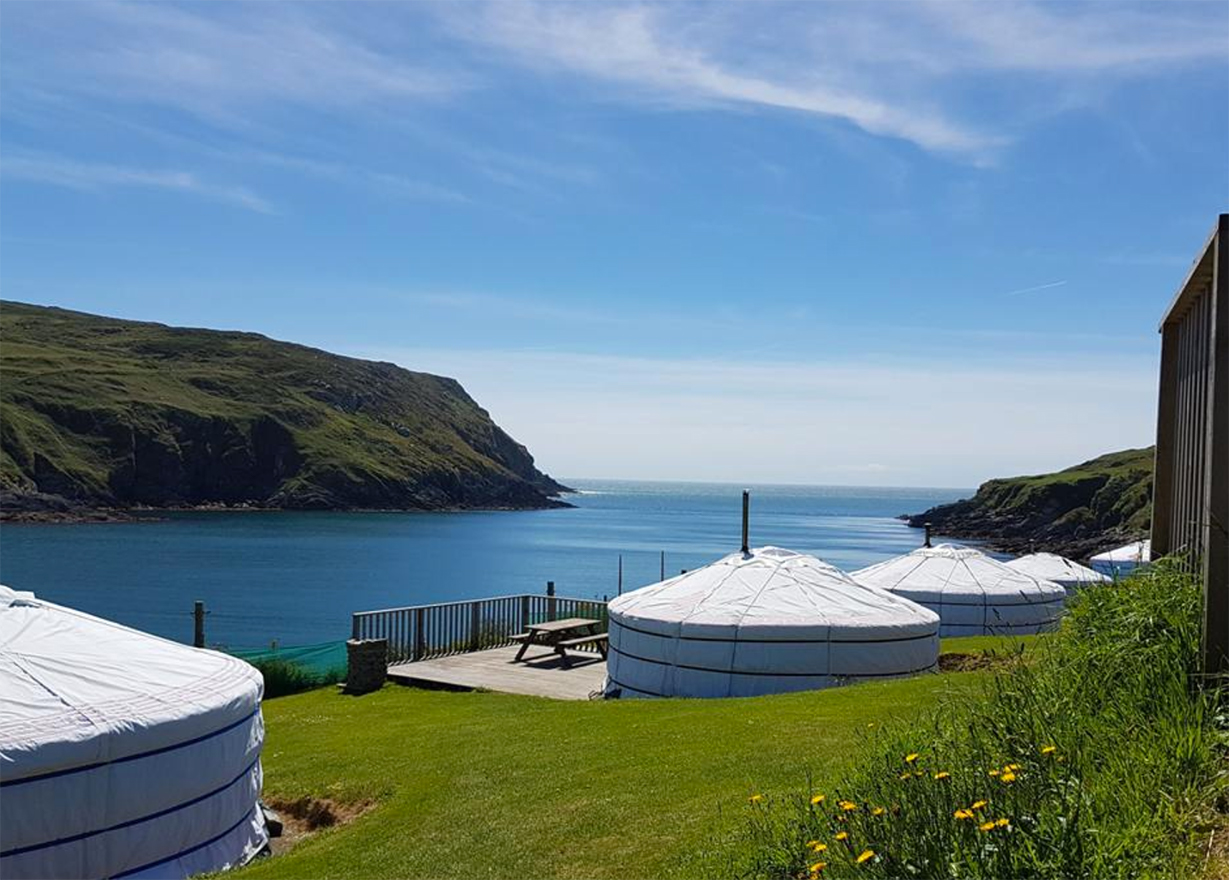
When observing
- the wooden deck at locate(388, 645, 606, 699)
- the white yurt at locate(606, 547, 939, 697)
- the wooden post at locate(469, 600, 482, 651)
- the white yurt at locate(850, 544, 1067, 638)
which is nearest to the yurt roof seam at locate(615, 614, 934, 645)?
the white yurt at locate(606, 547, 939, 697)

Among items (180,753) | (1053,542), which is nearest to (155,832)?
(180,753)

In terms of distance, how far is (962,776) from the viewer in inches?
158

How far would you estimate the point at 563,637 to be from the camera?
17.6m

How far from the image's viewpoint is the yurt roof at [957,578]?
21.5m

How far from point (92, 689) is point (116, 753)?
54 centimetres

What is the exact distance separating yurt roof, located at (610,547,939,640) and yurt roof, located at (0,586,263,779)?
6.66 meters

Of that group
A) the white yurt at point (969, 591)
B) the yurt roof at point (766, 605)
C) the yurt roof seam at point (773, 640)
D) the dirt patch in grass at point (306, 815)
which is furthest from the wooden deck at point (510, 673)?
the white yurt at point (969, 591)

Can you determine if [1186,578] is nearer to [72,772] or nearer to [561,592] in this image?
[72,772]

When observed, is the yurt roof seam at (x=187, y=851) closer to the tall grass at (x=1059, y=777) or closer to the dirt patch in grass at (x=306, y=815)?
the dirt patch in grass at (x=306, y=815)

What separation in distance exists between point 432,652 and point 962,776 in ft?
47.9

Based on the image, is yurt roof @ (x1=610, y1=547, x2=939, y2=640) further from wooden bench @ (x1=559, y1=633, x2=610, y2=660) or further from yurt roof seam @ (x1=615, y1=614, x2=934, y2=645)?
wooden bench @ (x1=559, y1=633, x2=610, y2=660)

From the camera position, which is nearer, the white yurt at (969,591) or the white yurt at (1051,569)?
the white yurt at (969,591)

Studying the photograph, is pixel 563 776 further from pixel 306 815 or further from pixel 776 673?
pixel 776 673

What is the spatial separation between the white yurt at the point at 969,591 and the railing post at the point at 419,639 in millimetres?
8948
